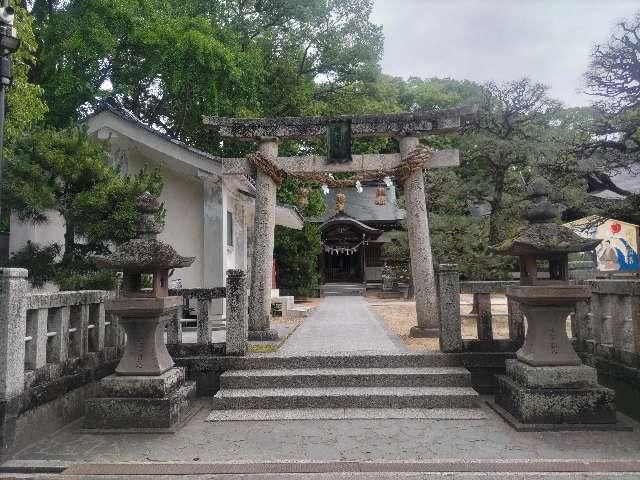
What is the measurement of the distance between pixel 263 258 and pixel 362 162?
306 centimetres

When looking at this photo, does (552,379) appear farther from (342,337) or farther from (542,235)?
(342,337)

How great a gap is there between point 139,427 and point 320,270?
2673 centimetres

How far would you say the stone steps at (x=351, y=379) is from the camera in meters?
7.30

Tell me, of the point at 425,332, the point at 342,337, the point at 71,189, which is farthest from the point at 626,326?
the point at 71,189

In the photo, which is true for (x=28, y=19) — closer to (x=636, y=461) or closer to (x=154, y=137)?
(x=154, y=137)

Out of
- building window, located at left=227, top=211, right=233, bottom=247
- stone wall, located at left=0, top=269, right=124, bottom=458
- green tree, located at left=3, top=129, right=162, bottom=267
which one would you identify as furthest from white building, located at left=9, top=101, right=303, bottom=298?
stone wall, located at left=0, top=269, right=124, bottom=458

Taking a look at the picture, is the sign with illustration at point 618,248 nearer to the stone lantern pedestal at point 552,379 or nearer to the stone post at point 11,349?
the stone lantern pedestal at point 552,379

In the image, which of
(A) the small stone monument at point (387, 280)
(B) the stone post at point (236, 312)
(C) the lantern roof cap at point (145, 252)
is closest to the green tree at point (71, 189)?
(C) the lantern roof cap at point (145, 252)

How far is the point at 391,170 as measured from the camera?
34.2 ft

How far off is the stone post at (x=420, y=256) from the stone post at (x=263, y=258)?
307 cm

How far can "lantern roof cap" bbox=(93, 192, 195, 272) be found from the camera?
637cm

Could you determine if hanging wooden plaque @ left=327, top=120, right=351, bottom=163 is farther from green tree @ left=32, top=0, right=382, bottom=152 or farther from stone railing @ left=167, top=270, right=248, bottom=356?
green tree @ left=32, top=0, right=382, bottom=152

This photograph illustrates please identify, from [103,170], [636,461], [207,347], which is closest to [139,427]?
[207,347]

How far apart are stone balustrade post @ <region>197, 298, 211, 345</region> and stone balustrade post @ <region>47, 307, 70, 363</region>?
2249 millimetres
